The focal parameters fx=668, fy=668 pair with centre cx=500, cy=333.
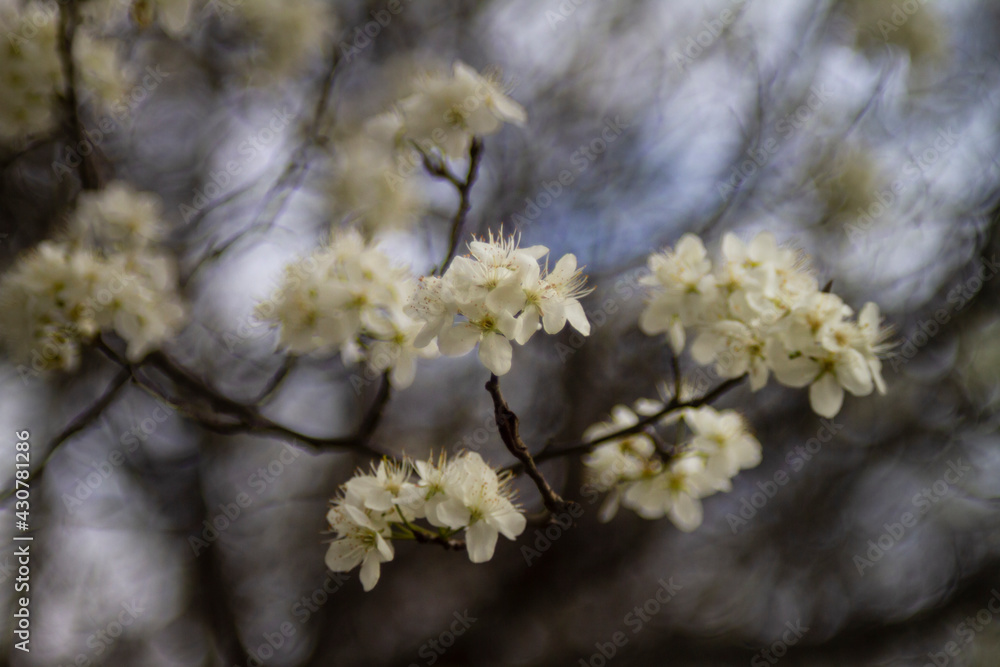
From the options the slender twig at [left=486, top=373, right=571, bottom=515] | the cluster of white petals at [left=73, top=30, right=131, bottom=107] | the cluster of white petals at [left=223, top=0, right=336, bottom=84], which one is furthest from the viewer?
the cluster of white petals at [left=223, top=0, right=336, bottom=84]

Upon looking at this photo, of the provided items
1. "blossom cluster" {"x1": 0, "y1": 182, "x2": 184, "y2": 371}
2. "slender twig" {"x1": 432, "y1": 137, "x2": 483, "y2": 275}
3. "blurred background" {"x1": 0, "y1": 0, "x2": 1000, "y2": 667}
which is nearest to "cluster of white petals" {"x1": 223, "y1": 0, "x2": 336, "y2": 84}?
"blurred background" {"x1": 0, "y1": 0, "x2": 1000, "y2": 667}

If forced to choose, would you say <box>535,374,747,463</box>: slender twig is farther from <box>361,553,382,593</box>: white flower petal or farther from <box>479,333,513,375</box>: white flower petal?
<box>361,553,382,593</box>: white flower petal

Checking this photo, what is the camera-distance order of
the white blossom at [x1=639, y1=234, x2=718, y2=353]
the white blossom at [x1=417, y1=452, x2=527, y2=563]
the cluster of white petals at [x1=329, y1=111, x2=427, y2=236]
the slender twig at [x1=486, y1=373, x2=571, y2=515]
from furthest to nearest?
the cluster of white petals at [x1=329, y1=111, x2=427, y2=236] → the white blossom at [x1=639, y1=234, x2=718, y2=353] → the white blossom at [x1=417, y1=452, x2=527, y2=563] → the slender twig at [x1=486, y1=373, x2=571, y2=515]

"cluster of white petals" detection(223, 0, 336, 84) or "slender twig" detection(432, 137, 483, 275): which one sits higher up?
"slender twig" detection(432, 137, 483, 275)

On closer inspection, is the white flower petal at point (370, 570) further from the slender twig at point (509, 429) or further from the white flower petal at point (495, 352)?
the white flower petal at point (495, 352)

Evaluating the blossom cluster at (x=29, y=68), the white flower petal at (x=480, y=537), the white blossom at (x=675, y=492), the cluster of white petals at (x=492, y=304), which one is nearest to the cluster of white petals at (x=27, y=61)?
the blossom cluster at (x=29, y=68)

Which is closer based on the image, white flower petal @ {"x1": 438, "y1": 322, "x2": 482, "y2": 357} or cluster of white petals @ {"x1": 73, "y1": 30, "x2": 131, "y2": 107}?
white flower petal @ {"x1": 438, "y1": 322, "x2": 482, "y2": 357}

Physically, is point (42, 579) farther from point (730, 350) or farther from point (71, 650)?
point (730, 350)
